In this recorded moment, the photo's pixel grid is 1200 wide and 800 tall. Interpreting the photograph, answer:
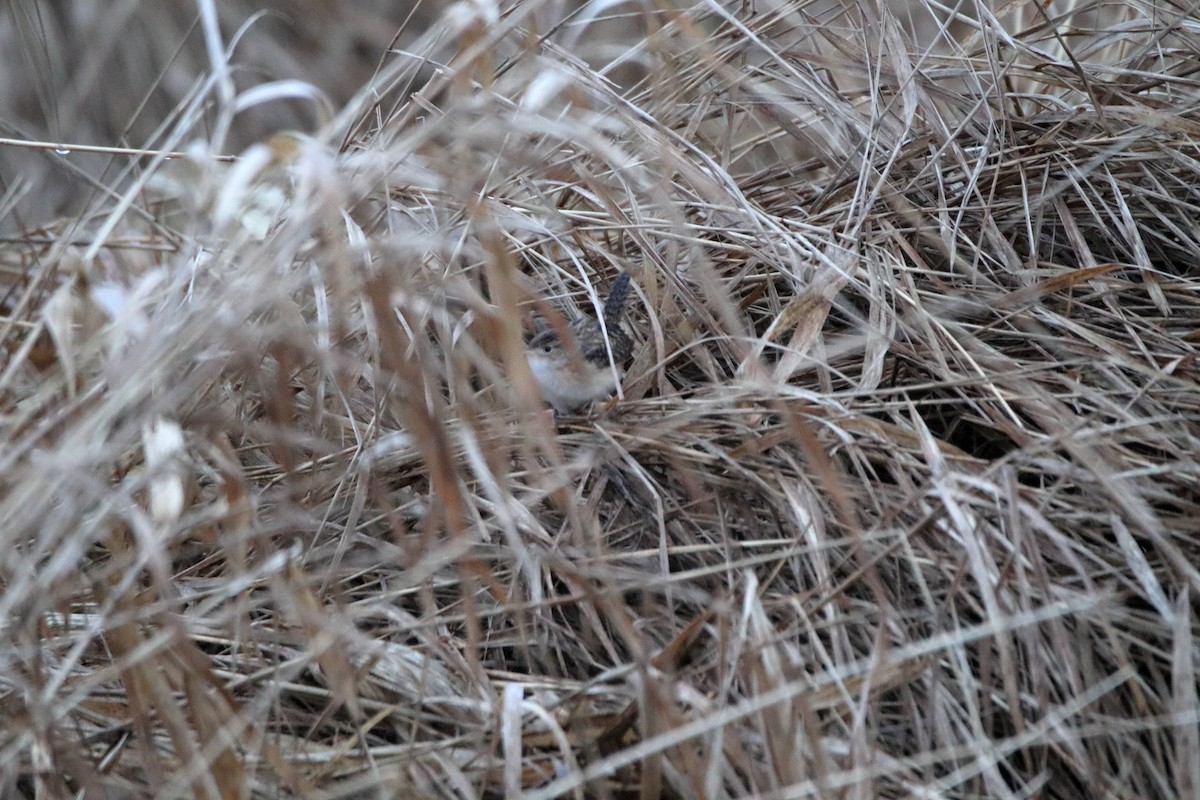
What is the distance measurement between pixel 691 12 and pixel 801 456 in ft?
2.86

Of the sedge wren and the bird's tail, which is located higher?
the bird's tail

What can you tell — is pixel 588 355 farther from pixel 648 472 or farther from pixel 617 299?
pixel 648 472

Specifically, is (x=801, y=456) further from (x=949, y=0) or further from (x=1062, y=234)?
(x=949, y=0)

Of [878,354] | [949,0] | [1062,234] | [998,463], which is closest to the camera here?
[998,463]

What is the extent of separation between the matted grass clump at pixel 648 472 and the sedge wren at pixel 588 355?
0.20 ft

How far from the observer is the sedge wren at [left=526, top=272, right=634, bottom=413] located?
2.10 m

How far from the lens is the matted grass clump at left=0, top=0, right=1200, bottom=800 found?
1285mm

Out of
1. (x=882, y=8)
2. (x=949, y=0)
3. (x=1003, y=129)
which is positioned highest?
(x=882, y=8)

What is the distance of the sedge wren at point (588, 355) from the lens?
2.10 metres

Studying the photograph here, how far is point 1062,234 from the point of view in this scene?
2.09 m

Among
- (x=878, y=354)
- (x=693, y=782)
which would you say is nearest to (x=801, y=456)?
(x=878, y=354)

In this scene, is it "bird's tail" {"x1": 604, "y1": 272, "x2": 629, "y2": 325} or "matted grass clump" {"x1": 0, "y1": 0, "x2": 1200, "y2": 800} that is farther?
"bird's tail" {"x1": 604, "y1": 272, "x2": 629, "y2": 325}

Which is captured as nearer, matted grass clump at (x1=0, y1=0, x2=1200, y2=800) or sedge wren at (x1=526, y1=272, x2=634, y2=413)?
matted grass clump at (x1=0, y1=0, x2=1200, y2=800)

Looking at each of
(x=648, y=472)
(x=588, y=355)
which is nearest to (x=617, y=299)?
(x=588, y=355)
